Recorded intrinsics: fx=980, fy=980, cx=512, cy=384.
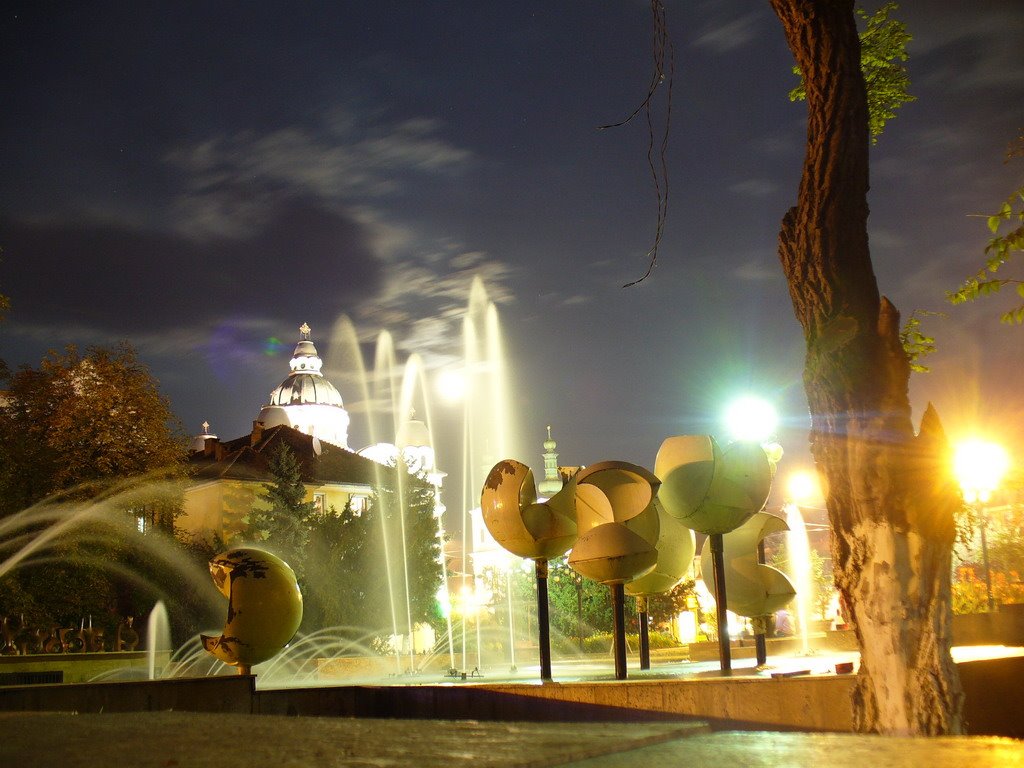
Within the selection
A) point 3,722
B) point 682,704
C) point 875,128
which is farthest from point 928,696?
point 3,722

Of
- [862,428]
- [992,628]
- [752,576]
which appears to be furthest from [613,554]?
[992,628]

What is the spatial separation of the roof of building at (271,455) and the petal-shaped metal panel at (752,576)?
44.0 m

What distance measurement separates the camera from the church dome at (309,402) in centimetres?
8531

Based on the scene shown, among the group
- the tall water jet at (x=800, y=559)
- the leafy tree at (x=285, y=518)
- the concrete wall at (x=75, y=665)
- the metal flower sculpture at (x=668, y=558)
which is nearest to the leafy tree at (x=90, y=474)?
the leafy tree at (x=285, y=518)

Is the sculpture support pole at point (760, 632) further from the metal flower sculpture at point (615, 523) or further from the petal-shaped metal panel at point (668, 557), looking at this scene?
the metal flower sculpture at point (615, 523)

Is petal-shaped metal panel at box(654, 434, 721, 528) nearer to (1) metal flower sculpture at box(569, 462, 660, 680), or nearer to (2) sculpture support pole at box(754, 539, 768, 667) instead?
(1) metal flower sculpture at box(569, 462, 660, 680)

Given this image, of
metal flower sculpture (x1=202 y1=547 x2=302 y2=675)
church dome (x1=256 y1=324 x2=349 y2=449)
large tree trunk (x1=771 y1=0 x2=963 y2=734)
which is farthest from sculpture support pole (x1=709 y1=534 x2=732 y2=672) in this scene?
church dome (x1=256 y1=324 x2=349 y2=449)

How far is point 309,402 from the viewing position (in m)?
86.8

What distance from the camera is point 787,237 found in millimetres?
7965

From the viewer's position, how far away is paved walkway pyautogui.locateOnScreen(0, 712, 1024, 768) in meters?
4.71

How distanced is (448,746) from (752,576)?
7.55 meters

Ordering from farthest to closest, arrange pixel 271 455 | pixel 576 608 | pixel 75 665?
1. pixel 271 455
2. pixel 576 608
3. pixel 75 665

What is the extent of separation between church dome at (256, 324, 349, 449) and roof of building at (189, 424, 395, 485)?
1540cm

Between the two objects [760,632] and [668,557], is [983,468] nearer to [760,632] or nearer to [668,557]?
[760,632]
